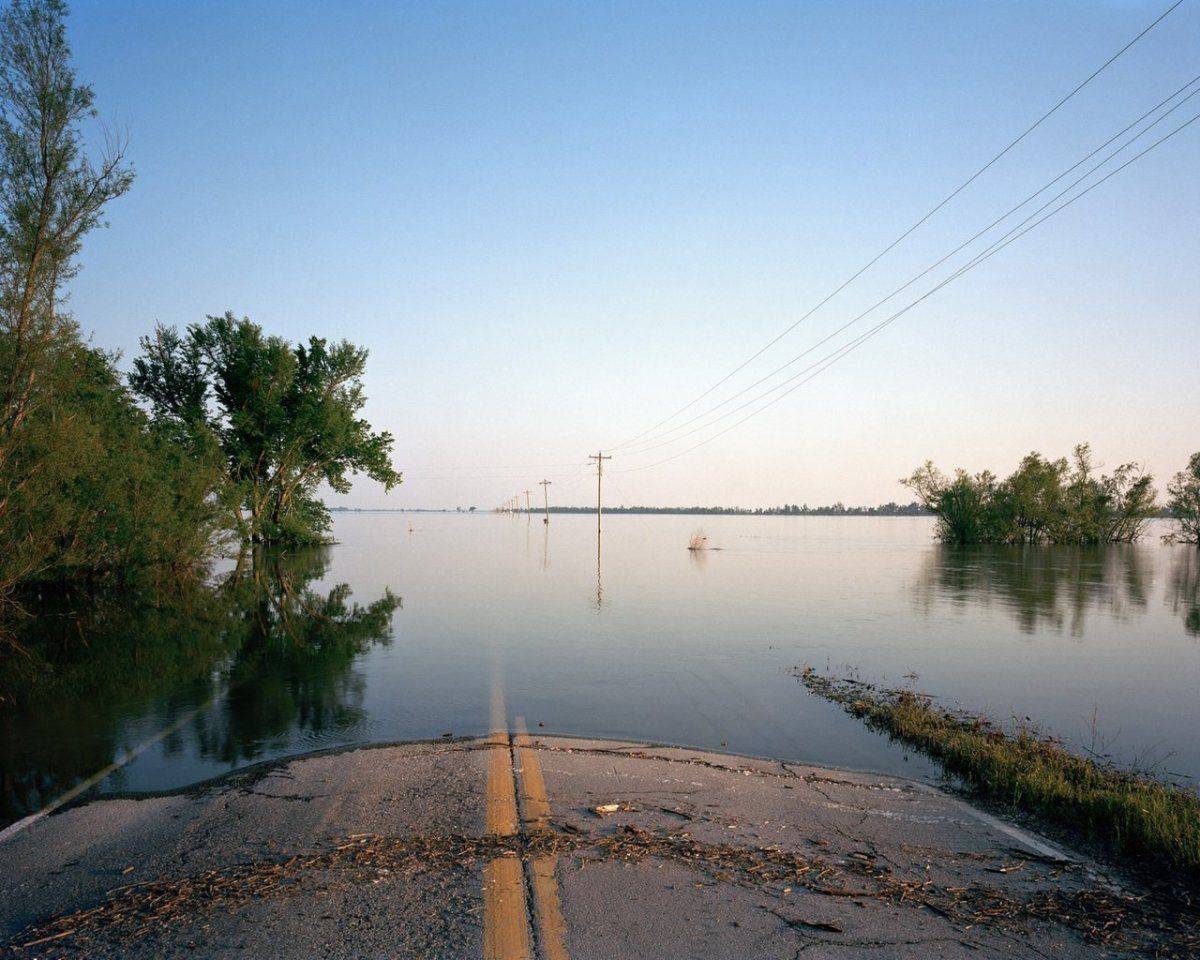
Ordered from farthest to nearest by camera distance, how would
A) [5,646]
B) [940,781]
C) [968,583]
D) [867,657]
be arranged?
[968,583] < [867,657] < [5,646] < [940,781]

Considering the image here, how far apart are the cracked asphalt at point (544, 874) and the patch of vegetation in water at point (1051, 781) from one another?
2.08 ft

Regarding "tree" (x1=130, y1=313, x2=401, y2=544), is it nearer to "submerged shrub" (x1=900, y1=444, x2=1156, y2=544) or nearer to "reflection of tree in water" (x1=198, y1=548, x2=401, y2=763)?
"reflection of tree in water" (x1=198, y1=548, x2=401, y2=763)

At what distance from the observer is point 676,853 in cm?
464

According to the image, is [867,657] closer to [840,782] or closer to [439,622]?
[840,782]

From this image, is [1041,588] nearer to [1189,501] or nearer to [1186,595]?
[1186,595]

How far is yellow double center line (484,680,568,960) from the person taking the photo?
3.53 meters

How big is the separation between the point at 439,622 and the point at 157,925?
13341 mm

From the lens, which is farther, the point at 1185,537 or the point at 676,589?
the point at 1185,537

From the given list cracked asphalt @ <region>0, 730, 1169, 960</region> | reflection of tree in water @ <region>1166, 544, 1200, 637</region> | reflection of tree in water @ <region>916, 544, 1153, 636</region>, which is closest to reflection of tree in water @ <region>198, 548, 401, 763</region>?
cracked asphalt @ <region>0, 730, 1169, 960</region>

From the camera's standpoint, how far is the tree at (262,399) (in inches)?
1750

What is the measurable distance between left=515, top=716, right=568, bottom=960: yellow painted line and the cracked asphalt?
2cm

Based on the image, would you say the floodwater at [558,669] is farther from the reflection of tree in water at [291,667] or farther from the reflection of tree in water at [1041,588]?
the reflection of tree in water at [1041,588]

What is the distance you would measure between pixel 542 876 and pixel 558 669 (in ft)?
25.0

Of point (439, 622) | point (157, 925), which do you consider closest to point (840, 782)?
point (157, 925)
